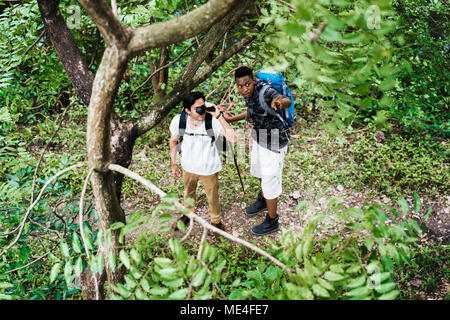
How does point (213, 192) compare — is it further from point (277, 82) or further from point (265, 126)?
point (277, 82)

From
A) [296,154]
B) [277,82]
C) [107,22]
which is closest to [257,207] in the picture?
[296,154]

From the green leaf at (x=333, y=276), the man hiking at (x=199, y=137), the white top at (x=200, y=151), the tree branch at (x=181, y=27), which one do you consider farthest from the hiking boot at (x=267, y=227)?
the tree branch at (x=181, y=27)

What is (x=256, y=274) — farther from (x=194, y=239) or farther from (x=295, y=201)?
(x=295, y=201)

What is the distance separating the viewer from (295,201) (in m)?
4.37

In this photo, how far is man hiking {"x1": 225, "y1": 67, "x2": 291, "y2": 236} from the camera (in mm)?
2885

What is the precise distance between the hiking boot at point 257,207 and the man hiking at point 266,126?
0.54 metres

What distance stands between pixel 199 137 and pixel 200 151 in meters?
0.16

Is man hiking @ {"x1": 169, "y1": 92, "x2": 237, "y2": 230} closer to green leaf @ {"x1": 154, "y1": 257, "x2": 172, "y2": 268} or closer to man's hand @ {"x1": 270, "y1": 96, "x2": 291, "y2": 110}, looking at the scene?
man's hand @ {"x1": 270, "y1": 96, "x2": 291, "y2": 110}

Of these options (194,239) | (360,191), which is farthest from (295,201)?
(194,239)

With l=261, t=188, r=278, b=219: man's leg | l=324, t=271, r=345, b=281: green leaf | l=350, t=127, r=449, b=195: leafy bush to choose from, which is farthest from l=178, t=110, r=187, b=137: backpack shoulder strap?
l=350, t=127, r=449, b=195: leafy bush

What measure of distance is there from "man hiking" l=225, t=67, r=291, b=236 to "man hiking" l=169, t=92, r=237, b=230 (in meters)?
0.35

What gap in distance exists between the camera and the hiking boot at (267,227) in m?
3.80

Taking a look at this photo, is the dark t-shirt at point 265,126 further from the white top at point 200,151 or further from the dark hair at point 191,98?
the dark hair at point 191,98
